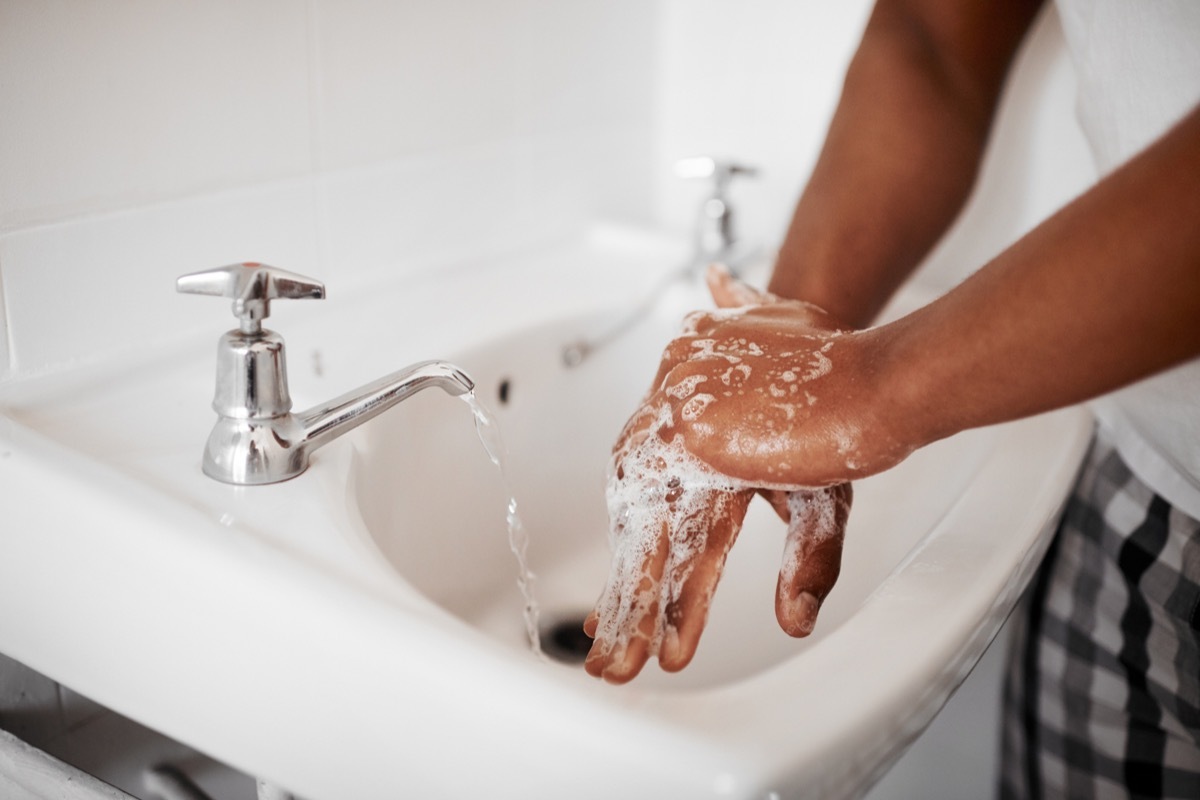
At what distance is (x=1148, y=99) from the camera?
61 centimetres

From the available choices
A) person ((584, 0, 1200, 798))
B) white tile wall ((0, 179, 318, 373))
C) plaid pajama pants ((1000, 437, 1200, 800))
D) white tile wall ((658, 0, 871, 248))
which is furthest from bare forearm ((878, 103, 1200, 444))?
white tile wall ((658, 0, 871, 248))

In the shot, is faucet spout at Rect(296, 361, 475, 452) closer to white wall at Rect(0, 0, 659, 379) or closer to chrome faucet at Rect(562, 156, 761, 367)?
white wall at Rect(0, 0, 659, 379)

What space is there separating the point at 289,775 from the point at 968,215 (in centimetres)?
79

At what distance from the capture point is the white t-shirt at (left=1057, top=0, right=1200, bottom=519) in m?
0.58

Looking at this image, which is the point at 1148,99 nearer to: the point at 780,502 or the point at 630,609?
the point at 780,502

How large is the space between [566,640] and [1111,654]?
0.41 metres

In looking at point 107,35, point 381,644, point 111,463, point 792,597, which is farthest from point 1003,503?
point 107,35

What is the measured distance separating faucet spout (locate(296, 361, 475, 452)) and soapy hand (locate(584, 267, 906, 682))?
112mm

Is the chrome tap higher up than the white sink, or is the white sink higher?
the chrome tap

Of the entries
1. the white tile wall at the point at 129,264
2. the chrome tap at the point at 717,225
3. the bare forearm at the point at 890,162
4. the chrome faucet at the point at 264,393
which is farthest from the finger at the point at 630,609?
the chrome tap at the point at 717,225

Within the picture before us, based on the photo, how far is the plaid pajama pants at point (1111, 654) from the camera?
0.71m

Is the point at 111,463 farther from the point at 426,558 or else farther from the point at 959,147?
the point at 959,147

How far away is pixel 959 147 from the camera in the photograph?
75 cm

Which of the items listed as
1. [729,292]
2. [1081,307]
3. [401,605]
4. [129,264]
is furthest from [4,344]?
[1081,307]
